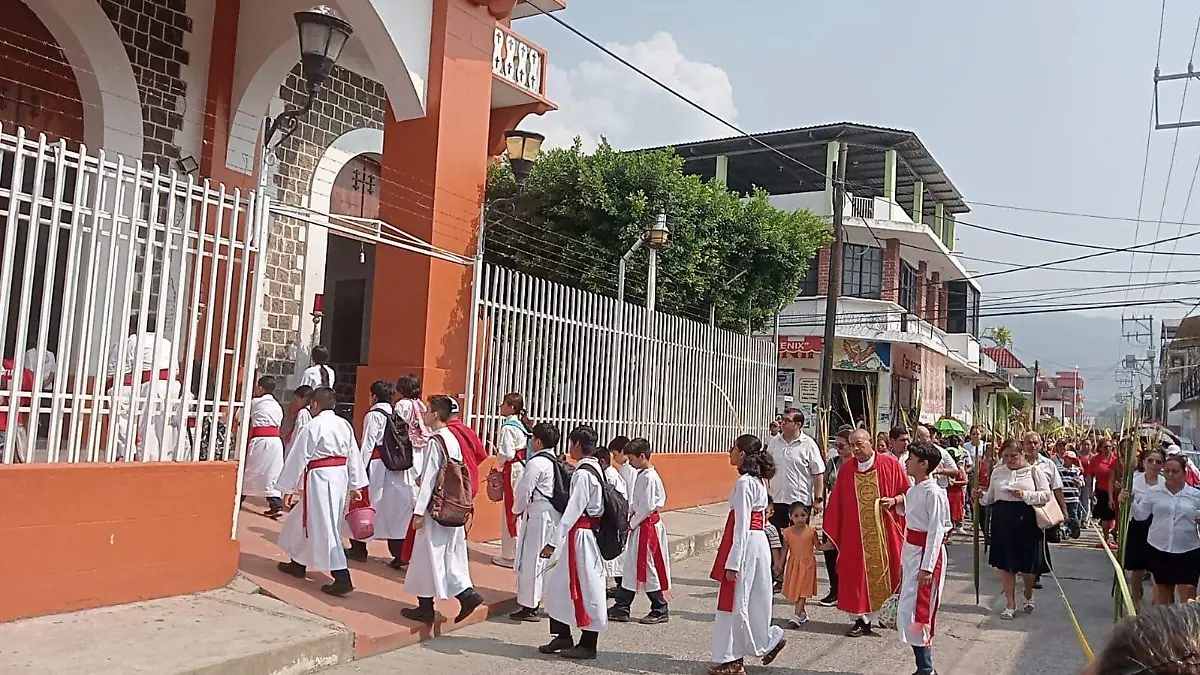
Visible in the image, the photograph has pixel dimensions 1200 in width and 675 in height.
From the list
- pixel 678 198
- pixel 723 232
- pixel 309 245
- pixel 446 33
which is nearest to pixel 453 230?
pixel 446 33

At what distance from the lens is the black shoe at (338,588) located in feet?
23.9

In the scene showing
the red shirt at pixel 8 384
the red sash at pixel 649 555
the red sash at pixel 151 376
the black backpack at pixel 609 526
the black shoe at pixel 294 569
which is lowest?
the black shoe at pixel 294 569

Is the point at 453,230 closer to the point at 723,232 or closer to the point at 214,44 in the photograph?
the point at 214,44

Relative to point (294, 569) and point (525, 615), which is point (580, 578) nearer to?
point (525, 615)

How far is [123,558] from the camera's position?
620 cm

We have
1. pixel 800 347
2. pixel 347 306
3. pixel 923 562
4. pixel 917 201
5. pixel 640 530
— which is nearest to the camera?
pixel 923 562

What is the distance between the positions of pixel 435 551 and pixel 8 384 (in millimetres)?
2896

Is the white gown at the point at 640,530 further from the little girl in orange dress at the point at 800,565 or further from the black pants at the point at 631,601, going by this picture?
the little girl in orange dress at the point at 800,565

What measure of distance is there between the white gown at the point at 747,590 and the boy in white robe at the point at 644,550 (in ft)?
4.94

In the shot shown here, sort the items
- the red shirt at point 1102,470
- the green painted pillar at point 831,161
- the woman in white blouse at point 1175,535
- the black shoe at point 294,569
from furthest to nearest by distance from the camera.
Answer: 1. the green painted pillar at point 831,161
2. the red shirt at point 1102,470
3. the woman in white blouse at point 1175,535
4. the black shoe at point 294,569

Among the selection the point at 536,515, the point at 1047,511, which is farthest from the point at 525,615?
the point at 1047,511

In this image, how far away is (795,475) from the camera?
991 centimetres

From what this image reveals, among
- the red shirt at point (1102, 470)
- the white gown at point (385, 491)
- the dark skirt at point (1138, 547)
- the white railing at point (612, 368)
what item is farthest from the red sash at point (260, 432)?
the red shirt at point (1102, 470)

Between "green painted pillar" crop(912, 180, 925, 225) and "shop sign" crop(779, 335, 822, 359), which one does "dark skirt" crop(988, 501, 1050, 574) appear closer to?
"shop sign" crop(779, 335, 822, 359)
